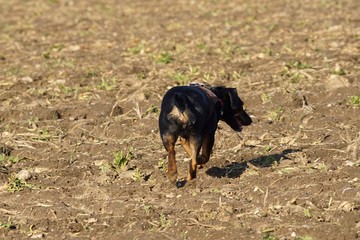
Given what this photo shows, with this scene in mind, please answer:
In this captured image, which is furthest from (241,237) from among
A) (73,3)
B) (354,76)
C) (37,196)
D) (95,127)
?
(73,3)

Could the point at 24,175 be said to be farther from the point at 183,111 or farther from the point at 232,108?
the point at 232,108

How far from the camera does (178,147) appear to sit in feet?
30.7

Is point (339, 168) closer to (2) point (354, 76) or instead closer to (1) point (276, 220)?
(1) point (276, 220)

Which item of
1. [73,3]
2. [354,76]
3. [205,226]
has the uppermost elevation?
[205,226]

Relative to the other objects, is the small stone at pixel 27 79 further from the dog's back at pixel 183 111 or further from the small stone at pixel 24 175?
the dog's back at pixel 183 111

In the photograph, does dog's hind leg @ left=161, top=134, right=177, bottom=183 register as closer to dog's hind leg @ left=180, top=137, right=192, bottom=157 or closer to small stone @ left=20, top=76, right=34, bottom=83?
dog's hind leg @ left=180, top=137, right=192, bottom=157

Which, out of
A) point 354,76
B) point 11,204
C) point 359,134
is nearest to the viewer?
point 11,204

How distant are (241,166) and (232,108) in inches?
24.0

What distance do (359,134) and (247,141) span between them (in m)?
1.19

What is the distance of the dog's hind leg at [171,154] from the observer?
7758mm

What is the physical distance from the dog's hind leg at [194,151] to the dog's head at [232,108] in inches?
31.2

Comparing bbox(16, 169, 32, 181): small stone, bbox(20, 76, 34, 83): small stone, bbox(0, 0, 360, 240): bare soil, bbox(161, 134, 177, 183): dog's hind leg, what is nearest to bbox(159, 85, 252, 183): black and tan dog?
bbox(161, 134, 177, 183): dog's hind leg

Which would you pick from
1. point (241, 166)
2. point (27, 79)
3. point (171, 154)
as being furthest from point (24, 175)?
point (27, 79)

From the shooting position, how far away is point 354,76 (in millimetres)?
11711
